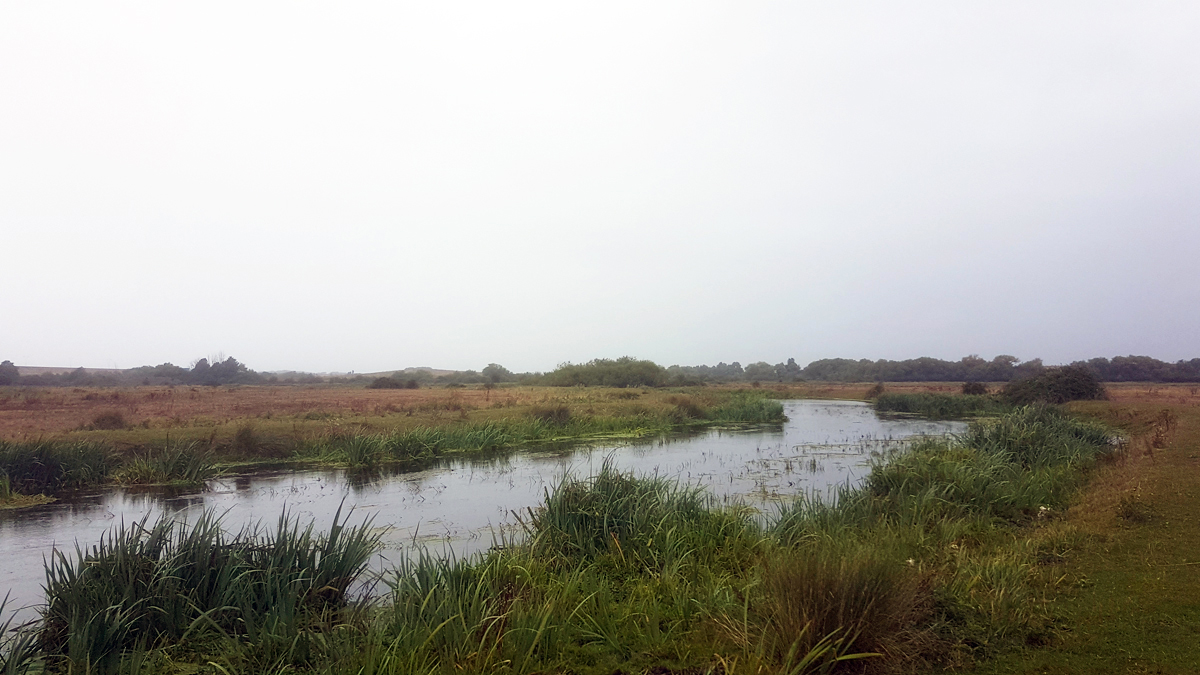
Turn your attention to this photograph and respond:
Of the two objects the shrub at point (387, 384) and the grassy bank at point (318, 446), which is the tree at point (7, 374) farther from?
the grassy bank at point (318, 446)

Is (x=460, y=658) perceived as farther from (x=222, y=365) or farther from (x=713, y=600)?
(x=222, y=365)

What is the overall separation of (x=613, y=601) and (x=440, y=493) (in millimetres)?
7474

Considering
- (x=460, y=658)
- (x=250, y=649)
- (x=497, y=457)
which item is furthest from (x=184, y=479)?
(x=460, y=658)

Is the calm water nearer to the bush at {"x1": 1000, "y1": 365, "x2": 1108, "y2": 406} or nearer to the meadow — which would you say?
the meadow

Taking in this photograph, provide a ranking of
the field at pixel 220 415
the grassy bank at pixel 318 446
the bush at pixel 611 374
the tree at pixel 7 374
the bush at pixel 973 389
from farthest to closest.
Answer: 1. the bush at pixel 611 374
2. the tree at pixel 7 374
3. the bush at pixel 973 389
4. the field at pixel 220 415
5. the grassy bank at pixel 318 446

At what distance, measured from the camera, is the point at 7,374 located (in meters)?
45.6

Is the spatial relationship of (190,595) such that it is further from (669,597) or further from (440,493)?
(440,493)

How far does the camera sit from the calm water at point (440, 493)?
27.1 feet

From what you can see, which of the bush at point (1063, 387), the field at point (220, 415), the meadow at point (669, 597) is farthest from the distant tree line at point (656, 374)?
the meadow at point (669, 597)

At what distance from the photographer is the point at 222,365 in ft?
228

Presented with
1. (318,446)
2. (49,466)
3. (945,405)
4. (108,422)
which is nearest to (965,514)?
(318,446)

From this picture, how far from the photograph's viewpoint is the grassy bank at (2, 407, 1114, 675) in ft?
12.0

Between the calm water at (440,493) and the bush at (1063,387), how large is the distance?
10.4m

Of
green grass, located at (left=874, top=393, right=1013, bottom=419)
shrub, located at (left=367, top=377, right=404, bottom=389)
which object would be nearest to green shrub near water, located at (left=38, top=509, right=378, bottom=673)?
green grass, located at (left=874, top=393, right=1013, bottom=419)
